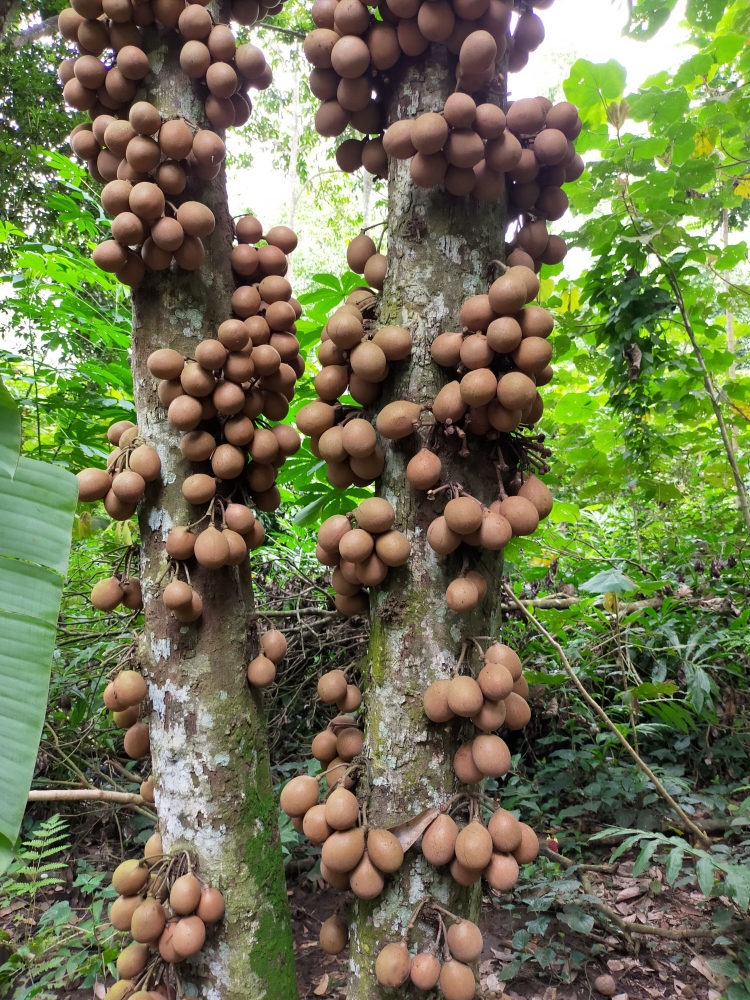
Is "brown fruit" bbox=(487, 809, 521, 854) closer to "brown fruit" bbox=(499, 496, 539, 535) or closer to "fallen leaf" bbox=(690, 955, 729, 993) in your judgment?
"brown fruit" bbox=(499, 496, 539, 535)

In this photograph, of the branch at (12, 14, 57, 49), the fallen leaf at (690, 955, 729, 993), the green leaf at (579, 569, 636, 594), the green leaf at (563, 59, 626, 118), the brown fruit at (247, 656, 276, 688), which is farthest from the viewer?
the branch at (12, 14, 57, 49)

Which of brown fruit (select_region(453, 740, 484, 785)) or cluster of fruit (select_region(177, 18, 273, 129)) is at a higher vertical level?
cluster of fruit (select_region(177, 18, 273, 129))

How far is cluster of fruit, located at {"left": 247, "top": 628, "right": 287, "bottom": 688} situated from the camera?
179cm

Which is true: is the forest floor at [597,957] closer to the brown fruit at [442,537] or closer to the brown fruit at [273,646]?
the brown fruit at [273,646]

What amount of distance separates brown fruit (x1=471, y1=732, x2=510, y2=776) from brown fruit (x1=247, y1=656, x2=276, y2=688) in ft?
2.28

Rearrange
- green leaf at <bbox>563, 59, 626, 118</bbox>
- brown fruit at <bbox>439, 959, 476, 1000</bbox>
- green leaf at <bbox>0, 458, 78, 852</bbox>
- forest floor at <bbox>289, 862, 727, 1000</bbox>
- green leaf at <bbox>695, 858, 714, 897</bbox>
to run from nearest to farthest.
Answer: green leaf at <bbox>0, 458, 78, 852</bbox>
brown fruit at <bbox>439, 959, 476, 1000</bbox>
green leaf at <bbox>695, 858, 714, 897</bbox>
forest floor at <bbox>289, 862, 727, 1000</bbox>
green leaf at <bbox>563, 59, 626, 118</bbox>

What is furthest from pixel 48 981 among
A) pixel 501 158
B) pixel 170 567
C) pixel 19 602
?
pixel 501 158

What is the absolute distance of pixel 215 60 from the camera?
1.73 m

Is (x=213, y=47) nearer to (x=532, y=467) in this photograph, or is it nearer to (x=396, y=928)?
(x=532, y=467)

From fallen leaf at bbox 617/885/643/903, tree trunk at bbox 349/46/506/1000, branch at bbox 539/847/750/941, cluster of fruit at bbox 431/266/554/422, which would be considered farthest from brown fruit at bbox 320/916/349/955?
fallen leaf at bbox 617/885/643/903

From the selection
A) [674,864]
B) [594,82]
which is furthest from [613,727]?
[594,82]

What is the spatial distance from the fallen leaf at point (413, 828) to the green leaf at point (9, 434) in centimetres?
106

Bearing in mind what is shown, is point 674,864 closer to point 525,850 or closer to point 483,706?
point 525,850

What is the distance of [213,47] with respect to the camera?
170 centimetres
